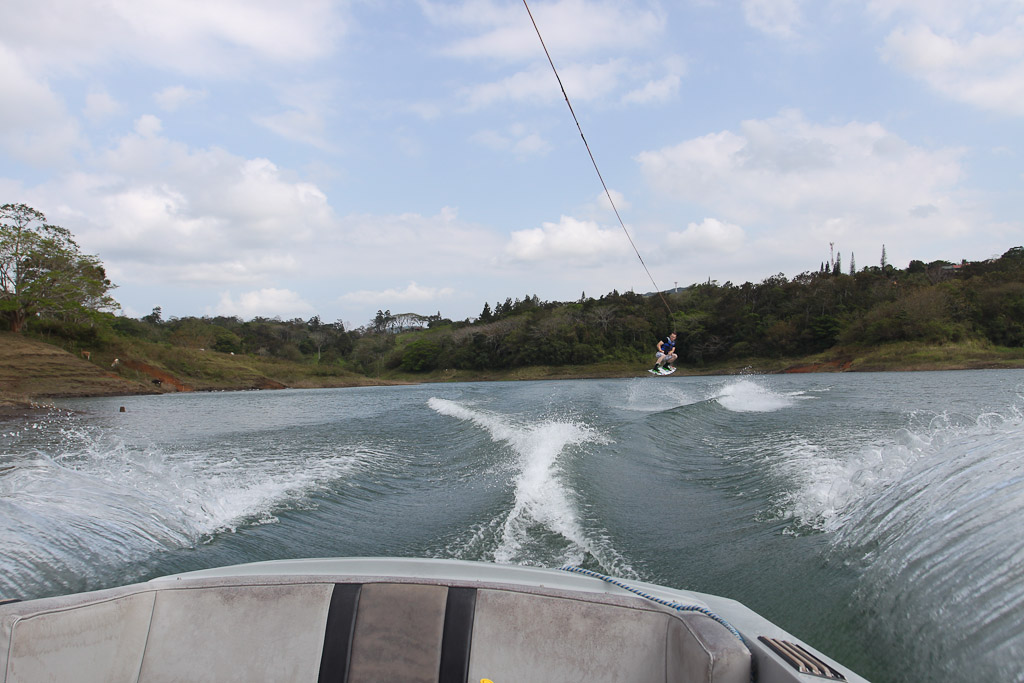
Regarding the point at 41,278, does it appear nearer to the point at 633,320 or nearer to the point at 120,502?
the point at 120,502

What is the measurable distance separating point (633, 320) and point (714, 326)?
9.82 metres

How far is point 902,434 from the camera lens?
363 inches

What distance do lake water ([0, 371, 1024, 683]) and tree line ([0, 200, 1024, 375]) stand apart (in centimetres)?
1537

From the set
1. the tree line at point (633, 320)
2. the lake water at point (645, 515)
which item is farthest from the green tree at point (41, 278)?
the lake water at point (645, 515)

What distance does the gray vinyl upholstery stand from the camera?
2.29 m

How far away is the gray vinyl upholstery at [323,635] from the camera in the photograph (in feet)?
7.52

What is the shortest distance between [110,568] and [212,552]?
76 centimetres

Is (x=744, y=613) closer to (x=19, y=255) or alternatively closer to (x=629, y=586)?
(x=629, y=586)

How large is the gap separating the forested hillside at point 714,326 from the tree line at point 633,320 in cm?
13

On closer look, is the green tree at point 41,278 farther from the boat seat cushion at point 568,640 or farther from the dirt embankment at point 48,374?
the boat seat cushion at point 568,640

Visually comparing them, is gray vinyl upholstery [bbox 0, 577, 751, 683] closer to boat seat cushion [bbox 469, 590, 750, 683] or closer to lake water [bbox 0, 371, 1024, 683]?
boat seat cushion [bbox 469, 590, 750, 683]

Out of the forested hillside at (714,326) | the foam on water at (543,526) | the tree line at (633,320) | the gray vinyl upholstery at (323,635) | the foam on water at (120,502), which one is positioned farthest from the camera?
the forested hillside at (714,326)

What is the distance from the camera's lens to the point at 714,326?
60.8 metres

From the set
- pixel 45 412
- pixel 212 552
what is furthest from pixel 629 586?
pixel 45 412
